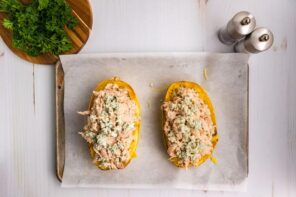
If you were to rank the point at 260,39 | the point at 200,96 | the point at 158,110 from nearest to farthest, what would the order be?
the point at 260,39 → the point at 200,96 → the point at 158,110

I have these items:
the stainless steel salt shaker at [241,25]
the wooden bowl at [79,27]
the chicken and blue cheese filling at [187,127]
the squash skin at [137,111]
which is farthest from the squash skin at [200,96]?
the wooden bowl at [79,27]

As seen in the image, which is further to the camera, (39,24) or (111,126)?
(39,24)

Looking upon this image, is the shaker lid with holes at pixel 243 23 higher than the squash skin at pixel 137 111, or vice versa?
the shaker lid with holes at pixel 243 23

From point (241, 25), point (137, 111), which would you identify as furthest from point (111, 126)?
point (241, 25)

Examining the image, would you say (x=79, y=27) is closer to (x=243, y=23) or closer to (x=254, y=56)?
(x=243, y=23)

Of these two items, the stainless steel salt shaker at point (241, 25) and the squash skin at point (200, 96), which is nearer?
the stainless steel salt shaker at point (241, 25)

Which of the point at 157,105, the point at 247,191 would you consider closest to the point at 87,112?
the point at 157,105

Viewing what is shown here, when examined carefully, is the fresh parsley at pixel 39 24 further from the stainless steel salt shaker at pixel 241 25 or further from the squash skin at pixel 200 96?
the stainless steel salt shaker at pixel 241 25
